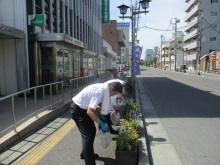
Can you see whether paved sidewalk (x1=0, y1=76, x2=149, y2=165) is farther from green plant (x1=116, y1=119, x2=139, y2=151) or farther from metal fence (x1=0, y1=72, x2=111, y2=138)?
metal fence (x1=0, y1=72, x2=111, y2=138)

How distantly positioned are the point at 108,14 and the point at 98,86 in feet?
118

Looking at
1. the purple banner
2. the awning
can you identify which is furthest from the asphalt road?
the awning

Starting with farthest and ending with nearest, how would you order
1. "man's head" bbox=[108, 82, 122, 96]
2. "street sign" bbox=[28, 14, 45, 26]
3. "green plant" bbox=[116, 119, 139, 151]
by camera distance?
"street sign" bbox=[28, 14, 45, 26], "green plant" bbox=[116, 119, 139, 151], "man's head" bbox=[108, 82, 122, 96]

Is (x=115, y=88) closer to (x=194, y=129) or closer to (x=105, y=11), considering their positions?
(x=194, y=129)

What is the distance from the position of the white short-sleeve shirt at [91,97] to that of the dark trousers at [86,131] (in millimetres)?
117

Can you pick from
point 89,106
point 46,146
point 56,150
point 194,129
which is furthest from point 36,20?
point 89,106

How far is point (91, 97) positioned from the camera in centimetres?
422

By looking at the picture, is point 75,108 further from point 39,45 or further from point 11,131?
point 39,45

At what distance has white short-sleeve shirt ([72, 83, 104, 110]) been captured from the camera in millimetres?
4109

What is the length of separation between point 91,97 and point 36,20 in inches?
356

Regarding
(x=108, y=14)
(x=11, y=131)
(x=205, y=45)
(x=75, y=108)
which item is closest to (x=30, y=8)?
(x=11, y=131)

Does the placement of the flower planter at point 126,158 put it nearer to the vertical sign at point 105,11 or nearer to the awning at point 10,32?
the awning at point 10,32

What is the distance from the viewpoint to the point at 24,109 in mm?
7348

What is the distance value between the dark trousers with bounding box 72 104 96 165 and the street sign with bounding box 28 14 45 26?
856 centimetres
